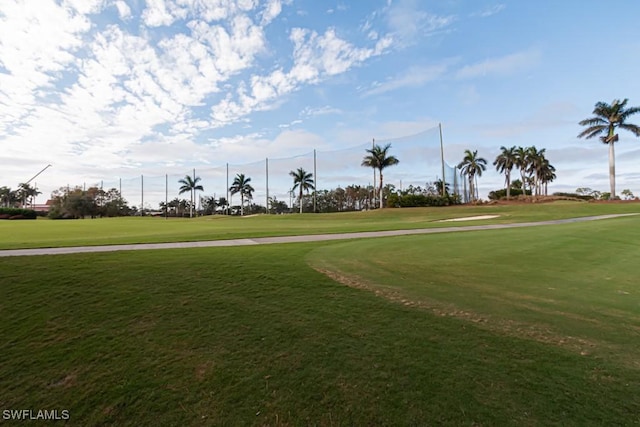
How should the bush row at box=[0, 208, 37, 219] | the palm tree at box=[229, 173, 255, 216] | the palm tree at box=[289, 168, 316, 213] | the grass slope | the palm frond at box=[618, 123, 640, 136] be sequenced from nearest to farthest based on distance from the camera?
1. the grass slope
2. the palm frond at box=[618, 123, 640, 136]
3. the bush row at box=[0, 208, 37, 219]
4. the palm tree at box=[289, 168, 316, 213]
5. the palm tree at box=[229, 173, 255, 216]

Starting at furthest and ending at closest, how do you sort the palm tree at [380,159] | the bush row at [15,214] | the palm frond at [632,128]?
the bush row at [15,214], the palm tree at [380,159], the palm frond at [632,128]

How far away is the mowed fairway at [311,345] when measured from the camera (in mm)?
3066

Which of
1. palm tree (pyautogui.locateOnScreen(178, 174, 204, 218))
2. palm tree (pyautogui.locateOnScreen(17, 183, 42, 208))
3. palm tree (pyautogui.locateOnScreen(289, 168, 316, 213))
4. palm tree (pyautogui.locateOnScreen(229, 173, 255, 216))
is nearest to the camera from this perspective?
palm tree (pyautogui.locateOnScreen(289, 168, 316, 213))

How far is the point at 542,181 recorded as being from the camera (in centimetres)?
7875

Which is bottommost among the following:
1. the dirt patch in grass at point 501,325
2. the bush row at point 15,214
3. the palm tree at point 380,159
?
the dirt patch in grass at point 501,325

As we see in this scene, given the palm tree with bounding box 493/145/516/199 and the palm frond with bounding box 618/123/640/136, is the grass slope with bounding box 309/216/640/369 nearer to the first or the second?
the palm frond with bounding box 618/123/640/136

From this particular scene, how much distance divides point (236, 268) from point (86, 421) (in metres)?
4.54

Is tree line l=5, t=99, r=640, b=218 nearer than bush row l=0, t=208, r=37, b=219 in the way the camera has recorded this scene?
Yes

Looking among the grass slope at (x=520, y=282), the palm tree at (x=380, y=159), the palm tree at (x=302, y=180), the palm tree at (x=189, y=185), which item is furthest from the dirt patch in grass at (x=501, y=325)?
the palm tree at (x=189, y=185)

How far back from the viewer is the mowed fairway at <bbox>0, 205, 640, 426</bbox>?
307 cm

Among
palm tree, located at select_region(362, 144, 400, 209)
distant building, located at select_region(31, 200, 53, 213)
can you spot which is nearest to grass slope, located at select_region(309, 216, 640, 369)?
palm tree, located at select_region(362, 144, 400, 209)

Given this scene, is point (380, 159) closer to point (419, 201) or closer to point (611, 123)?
point (419, 201)

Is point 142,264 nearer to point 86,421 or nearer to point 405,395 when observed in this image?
point 86,421

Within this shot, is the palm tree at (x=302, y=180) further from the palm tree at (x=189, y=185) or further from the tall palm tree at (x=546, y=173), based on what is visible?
the tall palm tree at (x=546, y=173)
